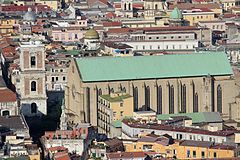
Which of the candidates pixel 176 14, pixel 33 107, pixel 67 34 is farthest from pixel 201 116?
pixel 176 14

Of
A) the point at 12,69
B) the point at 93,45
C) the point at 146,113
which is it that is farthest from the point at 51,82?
the point at 146,113

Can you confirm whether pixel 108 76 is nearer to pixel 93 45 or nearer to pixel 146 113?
pixel 146 113

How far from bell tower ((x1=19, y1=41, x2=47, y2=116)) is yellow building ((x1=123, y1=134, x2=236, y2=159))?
46.5 feet

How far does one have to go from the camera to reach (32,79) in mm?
57375

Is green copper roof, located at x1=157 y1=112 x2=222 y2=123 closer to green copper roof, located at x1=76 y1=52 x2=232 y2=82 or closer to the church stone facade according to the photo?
the church stone facade

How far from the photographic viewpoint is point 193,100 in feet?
176

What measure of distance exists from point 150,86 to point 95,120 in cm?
316

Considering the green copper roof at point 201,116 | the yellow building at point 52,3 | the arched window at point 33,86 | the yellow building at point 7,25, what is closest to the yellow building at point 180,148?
the green copper roof at point 201,116

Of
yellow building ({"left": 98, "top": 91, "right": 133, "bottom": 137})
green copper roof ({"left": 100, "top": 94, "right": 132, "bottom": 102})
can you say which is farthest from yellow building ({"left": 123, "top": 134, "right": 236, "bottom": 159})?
green copper roof ({"left": 100, "top": 94, "right": 132, "bottom": 102})

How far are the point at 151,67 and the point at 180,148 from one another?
11.6m

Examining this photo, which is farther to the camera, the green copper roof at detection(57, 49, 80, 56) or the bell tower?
the green copper roof at detection(57, 49, 80, 56)

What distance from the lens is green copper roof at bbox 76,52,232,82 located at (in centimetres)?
5278

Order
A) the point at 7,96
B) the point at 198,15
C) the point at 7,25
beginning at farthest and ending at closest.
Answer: the point at 198,15, the point at 7,25, the point at 7,96

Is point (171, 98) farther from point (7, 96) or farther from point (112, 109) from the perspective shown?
point (7, 96)
